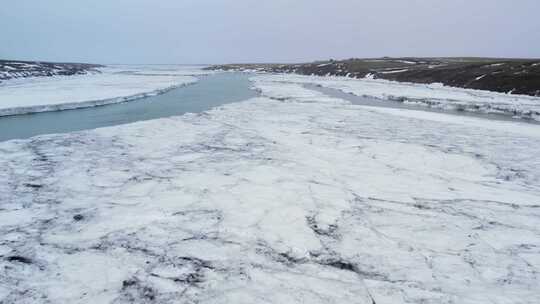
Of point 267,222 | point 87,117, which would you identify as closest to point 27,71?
point 87,117

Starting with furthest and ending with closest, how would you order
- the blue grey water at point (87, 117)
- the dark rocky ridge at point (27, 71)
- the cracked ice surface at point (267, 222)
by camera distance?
the dark rocky ridge at point (27, 71)
the blue grey water at point (87, 117)
the cracked ice surface at point (267, 222)

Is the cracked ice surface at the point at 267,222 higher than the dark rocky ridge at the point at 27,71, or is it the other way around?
the dark rocky ridge at the point at 27,71

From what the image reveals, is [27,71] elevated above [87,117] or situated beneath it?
elevated above

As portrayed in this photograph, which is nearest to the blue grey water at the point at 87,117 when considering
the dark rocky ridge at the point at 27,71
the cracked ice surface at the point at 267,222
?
the cracked ice surface at the point at 267,222

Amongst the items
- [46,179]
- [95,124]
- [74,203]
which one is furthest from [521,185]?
[95,124]

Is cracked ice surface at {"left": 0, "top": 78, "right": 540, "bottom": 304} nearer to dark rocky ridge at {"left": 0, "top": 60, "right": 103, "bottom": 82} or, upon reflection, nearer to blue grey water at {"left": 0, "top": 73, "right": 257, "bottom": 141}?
blue grey water at {"left": 0, "top": 73, "right": 257, "bottom": 141}

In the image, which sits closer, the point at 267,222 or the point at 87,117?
the point at 267,222

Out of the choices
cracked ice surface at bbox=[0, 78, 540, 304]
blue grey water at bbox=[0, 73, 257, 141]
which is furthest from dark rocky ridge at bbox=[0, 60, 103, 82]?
cracked ice surface at bbox=[0, 78, 540, 304]

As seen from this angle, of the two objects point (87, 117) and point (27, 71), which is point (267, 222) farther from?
point (27, 71)

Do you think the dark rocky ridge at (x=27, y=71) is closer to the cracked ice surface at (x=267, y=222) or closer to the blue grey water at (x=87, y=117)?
the blue grey water at (x=87, y=117)

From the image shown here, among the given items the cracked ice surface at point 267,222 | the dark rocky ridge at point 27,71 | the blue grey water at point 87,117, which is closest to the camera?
the cracked ice surface at point 267,222
